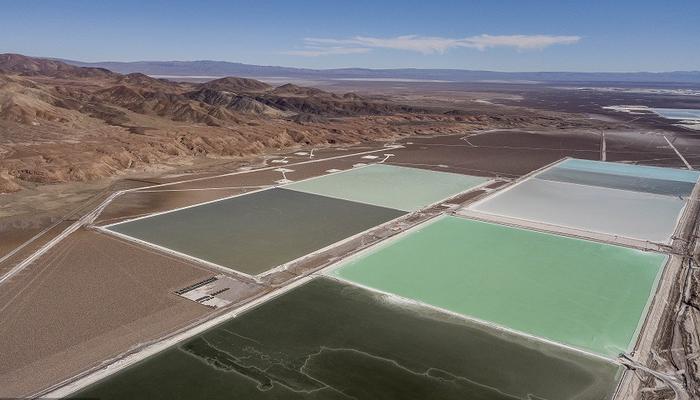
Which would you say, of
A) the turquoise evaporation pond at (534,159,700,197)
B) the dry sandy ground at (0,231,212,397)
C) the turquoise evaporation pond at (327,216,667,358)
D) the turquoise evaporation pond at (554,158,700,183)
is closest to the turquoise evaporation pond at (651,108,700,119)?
the turquoise evaporation pond at (554,158,700,183)

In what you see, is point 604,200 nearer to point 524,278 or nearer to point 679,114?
point 524,278

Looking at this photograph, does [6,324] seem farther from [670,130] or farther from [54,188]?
[670,130]

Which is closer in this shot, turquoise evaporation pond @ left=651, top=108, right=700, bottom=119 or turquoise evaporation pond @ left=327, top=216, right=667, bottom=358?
turquoise evaporation pond @ left=327, top=216, right=667, bottom=358

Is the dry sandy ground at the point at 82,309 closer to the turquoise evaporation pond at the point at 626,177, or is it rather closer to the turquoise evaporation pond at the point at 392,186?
the turquoise evaporation pond at the point at 392,186

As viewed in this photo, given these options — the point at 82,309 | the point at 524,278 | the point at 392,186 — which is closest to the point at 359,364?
the point at 524,278

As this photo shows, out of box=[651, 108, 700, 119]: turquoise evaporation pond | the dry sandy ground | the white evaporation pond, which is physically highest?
box=[651, 108, 700, 119]: turquoise evaporation pond

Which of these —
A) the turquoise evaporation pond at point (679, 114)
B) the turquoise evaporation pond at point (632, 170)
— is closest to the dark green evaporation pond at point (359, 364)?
the turquoise evaporation pond at point (632, 170)

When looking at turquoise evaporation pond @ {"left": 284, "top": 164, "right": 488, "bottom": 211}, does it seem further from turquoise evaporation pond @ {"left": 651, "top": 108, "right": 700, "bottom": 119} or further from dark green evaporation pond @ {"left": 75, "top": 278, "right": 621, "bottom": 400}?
turquoise evaporation pond @ {"left": 651, "top": 108, "right": 700, "bottom": 119}
